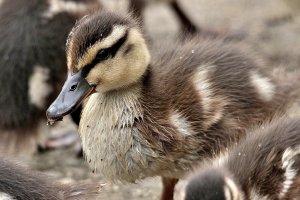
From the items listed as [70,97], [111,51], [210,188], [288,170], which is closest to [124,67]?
[111,51]

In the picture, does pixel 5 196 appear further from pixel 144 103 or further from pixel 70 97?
pixel 144 103

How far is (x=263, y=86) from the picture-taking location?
368 cm

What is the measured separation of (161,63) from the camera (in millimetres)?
3639

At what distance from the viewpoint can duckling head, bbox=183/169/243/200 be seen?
2.71 meters

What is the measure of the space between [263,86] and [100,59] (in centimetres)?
71

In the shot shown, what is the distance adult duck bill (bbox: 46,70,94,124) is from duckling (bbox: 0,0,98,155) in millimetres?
832

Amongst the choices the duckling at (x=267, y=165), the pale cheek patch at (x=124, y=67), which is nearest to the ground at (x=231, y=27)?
the pale cheek patch at (x=124, y=67)

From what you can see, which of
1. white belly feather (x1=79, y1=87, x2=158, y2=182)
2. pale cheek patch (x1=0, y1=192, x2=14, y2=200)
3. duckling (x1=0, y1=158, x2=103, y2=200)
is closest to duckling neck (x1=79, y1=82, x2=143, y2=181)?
white belly feather (x1=79, y1=87, x2=158, y2=182)

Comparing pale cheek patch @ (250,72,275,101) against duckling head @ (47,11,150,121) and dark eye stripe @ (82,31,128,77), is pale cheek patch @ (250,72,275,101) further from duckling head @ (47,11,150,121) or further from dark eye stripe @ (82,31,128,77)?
dark eye stripe @ (82,31,128,77)

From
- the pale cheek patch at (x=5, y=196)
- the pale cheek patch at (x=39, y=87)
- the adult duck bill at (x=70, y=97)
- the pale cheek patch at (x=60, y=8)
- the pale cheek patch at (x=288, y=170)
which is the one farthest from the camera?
the pale cheek patch at (x=60, y=8)

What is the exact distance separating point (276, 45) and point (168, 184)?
192 centimetres

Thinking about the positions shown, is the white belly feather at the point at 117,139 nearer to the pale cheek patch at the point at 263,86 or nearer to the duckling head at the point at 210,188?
the pale cheek patch at the point at 263,86

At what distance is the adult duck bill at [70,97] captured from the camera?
10.8 feet

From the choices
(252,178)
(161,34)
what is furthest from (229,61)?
(161,34)
